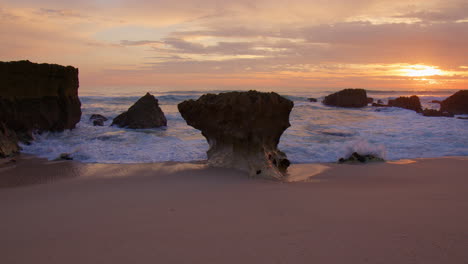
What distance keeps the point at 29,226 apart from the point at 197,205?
1468 mm

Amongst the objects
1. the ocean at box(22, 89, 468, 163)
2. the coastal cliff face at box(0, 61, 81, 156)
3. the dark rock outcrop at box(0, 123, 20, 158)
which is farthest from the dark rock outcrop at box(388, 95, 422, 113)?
the dark rock outcrop at box(0, 123, 20, 158)

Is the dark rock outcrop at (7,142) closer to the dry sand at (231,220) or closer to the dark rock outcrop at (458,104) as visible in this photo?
the dry sand at (231,220)

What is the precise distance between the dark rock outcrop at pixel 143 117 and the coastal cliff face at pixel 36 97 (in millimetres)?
1736

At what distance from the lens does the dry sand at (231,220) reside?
2.32m

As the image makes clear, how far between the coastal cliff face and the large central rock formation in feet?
16.5

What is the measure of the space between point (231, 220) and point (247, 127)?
2.85 meters

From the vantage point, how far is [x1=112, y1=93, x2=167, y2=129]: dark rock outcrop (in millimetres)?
11672

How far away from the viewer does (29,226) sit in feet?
9.70

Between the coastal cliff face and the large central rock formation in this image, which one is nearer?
the large central rock formation

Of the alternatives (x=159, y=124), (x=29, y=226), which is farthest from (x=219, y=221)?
(x=159, y=124)

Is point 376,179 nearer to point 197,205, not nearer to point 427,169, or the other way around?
point 427,169

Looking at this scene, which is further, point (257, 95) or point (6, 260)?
point (257, 95)

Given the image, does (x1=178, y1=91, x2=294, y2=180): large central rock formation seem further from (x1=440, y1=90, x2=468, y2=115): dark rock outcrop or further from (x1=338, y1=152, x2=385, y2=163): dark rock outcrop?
(x1=440, y1=90, x2=468, y2=115): dark rock outcrop

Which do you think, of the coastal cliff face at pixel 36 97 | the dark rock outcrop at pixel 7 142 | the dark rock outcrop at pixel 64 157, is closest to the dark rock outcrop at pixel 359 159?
the dark rock outcrop at pixel 64 157
